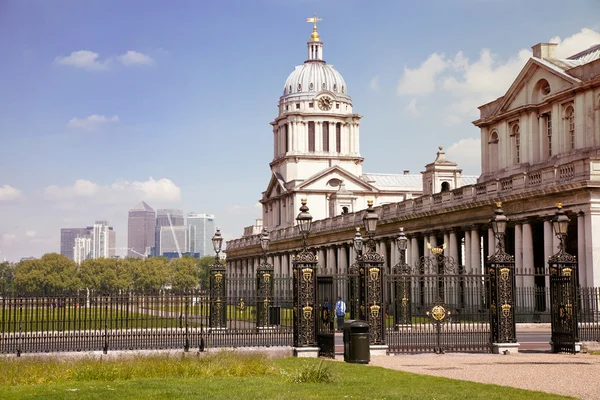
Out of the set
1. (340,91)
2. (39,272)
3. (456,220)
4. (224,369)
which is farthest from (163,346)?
(39,272)

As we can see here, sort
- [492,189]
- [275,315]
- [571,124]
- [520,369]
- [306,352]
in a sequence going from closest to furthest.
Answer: [520,369] < [306,352] < [275,315] < [492,189] < [571,124]

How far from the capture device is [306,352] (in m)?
31.1

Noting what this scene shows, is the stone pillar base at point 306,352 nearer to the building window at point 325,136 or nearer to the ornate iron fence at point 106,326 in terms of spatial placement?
the ornate iron fence at point 106,326

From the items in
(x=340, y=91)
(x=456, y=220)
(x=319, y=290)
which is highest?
(x=340, y=91)

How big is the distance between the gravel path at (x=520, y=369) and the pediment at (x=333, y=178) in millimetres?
93177

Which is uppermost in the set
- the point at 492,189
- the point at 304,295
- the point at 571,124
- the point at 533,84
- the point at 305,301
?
the point at 533,84

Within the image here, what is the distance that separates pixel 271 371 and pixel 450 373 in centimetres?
448

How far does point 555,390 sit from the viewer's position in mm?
21734

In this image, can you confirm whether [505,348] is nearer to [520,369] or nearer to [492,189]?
[520,369]

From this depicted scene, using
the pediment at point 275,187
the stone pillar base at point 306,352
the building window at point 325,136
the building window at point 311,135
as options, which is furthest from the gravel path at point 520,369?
the building window at point 325,136

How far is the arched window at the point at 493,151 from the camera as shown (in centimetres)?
7144

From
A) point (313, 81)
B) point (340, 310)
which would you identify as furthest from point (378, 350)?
point (313, 81)

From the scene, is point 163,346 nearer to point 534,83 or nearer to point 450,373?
point 450,373

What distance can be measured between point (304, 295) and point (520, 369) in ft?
25.9
